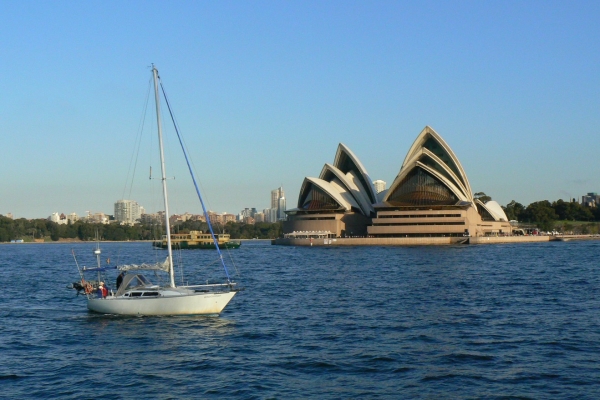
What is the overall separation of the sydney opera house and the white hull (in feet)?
283

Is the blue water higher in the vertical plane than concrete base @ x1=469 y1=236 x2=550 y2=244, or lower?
lower

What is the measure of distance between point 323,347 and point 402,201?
94.3 m

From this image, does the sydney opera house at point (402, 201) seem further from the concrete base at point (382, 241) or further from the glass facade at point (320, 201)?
the concrete base at point (382, 241)

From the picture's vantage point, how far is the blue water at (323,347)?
16359 mm

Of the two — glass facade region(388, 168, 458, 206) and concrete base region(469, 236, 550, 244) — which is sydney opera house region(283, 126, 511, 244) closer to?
glass facade region(388, 168, 458, 206)

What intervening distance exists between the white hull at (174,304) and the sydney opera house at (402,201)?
86.3 m

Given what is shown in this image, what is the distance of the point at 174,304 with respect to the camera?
25734 mm

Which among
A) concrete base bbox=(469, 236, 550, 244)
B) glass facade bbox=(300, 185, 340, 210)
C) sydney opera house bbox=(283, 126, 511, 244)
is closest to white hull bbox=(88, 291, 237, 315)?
sydney opera house bbox=(283, 126, 511, 244)

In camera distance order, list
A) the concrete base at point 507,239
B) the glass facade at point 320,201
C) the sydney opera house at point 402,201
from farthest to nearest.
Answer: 1. the glass facade at point 320,201
2. the sydney opera house at point 402,201
3. the concrete base at point 507,239

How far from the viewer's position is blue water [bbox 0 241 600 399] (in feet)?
53.7

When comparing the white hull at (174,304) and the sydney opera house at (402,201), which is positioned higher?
the sydney opera house at (402,201)

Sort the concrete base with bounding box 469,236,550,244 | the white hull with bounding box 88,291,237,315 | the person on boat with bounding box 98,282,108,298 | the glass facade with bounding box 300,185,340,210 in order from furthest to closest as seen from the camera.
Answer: the glass facade with bounding box 300,185,340,210
the concrete base with bounding box 469,236,550,244
the person on boat with bounding box 98,282,108,298
the white hull with bounding box 88,291,237,315

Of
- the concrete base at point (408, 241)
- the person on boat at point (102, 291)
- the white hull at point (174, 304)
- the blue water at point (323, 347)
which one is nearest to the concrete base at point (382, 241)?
the concrete base at point (408, 241)

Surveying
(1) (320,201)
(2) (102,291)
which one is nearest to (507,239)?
(1) (320,201)
